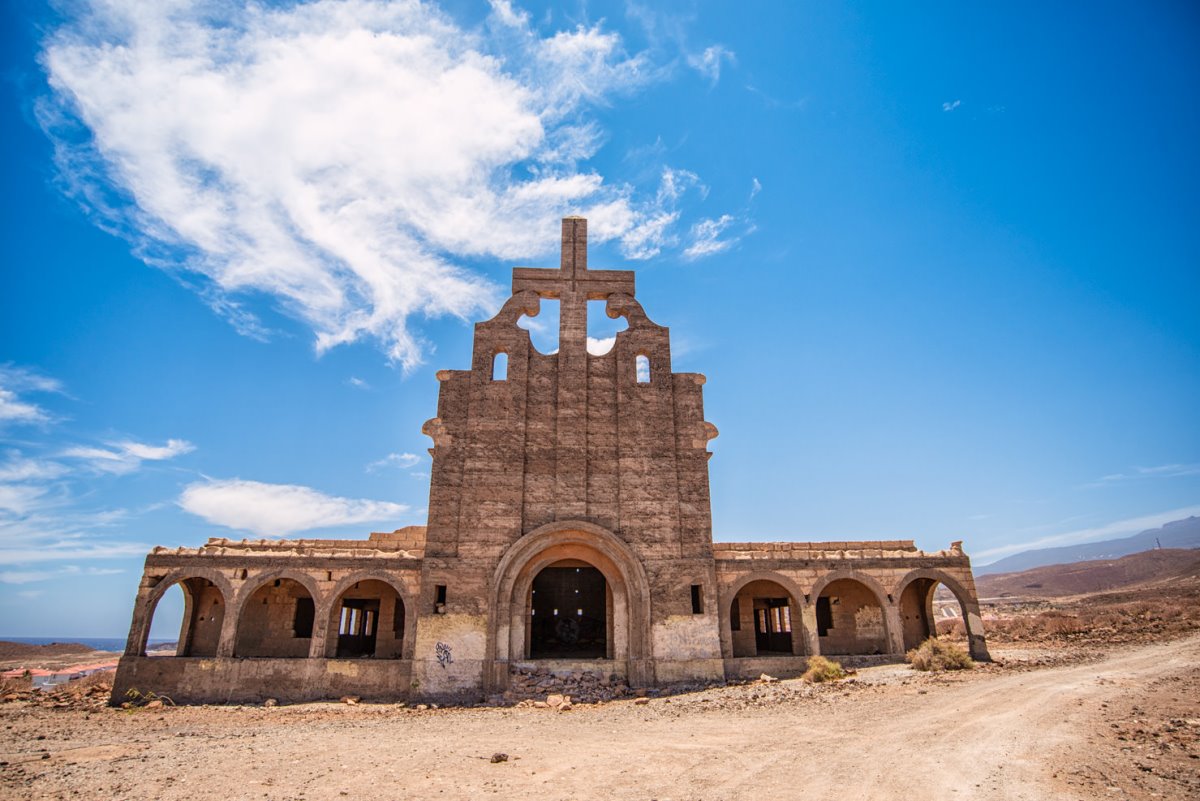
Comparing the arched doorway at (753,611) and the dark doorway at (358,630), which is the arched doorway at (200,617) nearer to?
the dark doorway at (358,630)

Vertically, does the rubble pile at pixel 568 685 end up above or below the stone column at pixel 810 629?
below

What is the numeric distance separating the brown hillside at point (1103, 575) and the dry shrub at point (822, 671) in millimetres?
72917

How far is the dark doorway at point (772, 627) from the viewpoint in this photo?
23.3 meters

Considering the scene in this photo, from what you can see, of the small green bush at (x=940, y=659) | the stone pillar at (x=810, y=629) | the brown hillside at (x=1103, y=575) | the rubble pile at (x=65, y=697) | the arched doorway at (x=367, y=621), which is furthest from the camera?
the brown hillside at (x=1103, y=575)

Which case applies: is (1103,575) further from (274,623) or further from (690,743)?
(274,623)

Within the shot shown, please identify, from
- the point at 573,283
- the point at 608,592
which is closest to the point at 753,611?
the point at 608,592

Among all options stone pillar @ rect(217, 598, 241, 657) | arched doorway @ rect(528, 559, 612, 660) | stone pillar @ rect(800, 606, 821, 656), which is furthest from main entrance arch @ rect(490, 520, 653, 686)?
arched doorway @ rect(528, 559, 612, 660)

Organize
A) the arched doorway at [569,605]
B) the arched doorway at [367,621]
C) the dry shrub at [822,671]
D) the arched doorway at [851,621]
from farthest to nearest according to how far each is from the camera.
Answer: the arched doorway at [569,605] < the arched doorway at [851,621] < the arched doorway at [367,621] < the dry shrub at [822,671]

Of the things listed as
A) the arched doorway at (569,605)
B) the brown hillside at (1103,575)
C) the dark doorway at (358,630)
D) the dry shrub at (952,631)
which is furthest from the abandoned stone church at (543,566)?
the brown hillside at (1103,575)

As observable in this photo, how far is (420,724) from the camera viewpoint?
13953 millimetres

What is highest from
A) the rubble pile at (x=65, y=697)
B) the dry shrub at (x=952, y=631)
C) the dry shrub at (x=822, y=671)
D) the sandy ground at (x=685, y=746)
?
the dry shrub at (x=952, y=631)

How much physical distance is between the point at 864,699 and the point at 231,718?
50.3ft

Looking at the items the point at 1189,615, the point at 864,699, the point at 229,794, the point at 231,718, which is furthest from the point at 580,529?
the point at 1189,615

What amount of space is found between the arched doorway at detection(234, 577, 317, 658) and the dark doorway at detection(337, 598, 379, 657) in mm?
1769
